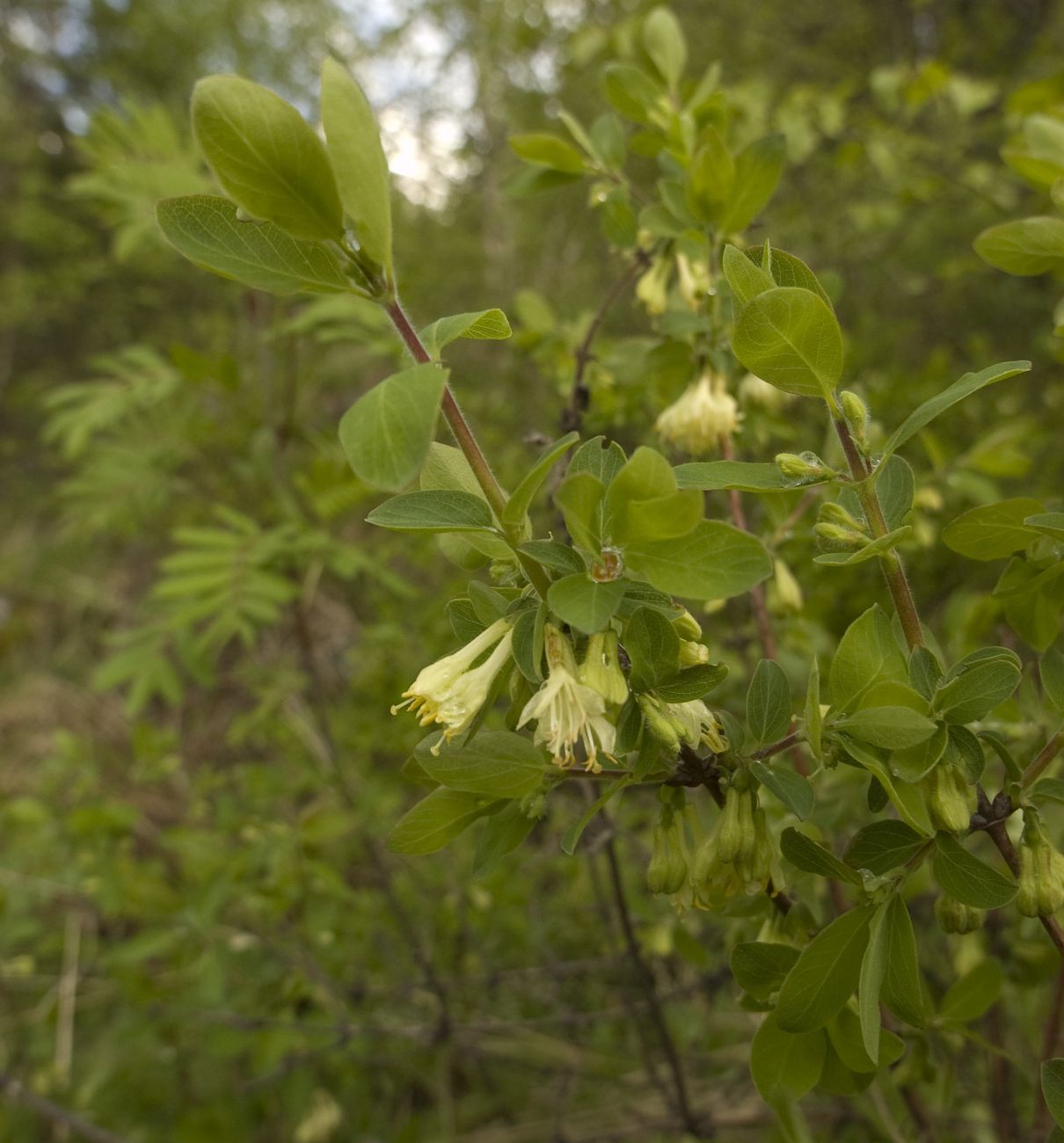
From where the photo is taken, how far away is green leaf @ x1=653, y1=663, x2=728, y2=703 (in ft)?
1.64

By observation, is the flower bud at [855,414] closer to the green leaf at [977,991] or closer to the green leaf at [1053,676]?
the green leaf at [1053,676]

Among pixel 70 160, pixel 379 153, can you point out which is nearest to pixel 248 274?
pixel 379 153

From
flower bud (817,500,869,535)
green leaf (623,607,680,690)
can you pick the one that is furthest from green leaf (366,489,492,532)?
flower bud (817,500,869,535)

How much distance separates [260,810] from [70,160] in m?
8.44

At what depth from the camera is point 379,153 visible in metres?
0.44

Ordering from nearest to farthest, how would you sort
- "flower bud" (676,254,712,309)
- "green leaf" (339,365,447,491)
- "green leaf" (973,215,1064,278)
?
"green leaf" (339,365,447,491) → "green leaf" (973,215,1064,278) → "flower bud" (676,254,712,309)

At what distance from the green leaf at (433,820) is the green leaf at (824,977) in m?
0.22

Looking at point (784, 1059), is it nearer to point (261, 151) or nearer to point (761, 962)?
point (761, 962)

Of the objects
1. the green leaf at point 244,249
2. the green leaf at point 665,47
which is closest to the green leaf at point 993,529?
the green leaf at point 244,249

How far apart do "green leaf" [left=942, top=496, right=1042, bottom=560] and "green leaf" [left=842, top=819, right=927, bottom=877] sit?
0.19 metres

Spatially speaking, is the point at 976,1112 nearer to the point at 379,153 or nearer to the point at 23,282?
the point at 379,153

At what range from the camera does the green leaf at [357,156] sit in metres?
0.41

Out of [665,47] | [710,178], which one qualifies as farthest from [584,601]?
[665,47]

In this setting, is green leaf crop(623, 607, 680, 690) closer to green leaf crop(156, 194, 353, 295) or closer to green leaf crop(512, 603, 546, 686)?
green leaf crop(512, 603, 546, 686)
